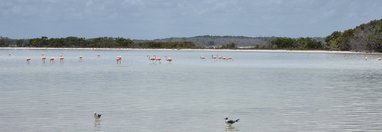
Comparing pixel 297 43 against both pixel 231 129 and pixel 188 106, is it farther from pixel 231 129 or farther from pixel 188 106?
pixel 231 129

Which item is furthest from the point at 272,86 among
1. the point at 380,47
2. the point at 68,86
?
the point at 380,47

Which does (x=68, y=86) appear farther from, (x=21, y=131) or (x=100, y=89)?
(x=21, y=131)

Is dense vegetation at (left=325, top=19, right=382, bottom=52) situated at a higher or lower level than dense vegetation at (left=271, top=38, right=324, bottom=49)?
higher

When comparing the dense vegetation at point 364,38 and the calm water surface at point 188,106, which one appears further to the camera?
the dense vegetation at point 364,38

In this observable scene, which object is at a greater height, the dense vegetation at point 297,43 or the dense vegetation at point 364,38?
the dense vegetation at point 364,38

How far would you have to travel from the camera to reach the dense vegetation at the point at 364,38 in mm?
87375

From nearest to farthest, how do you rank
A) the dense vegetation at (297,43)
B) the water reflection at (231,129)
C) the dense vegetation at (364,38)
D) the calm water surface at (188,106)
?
the water reflection at (231,129) → the calm water surface at (188,106) → the dense vegetation at (364,38) → the dense vegetation at (297,43)

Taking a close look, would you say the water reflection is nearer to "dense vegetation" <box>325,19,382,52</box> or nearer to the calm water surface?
the calm water surface

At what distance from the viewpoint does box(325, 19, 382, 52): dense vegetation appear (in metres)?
87.4

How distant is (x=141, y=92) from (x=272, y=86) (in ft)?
18.6

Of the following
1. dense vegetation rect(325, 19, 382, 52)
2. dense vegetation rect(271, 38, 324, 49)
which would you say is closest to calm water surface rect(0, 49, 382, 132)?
dense vegetation rect(325, 19, 382, 52)

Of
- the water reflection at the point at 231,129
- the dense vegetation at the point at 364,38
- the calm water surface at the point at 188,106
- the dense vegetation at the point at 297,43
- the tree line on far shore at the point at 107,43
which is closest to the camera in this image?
the water reflection at the point at 231,129

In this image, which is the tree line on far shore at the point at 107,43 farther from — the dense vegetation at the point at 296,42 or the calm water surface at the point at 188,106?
the calm water surface at the point at 188,106

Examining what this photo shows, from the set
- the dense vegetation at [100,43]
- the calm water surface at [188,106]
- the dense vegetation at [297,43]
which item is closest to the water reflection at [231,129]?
the calm water surface at [188,106]
